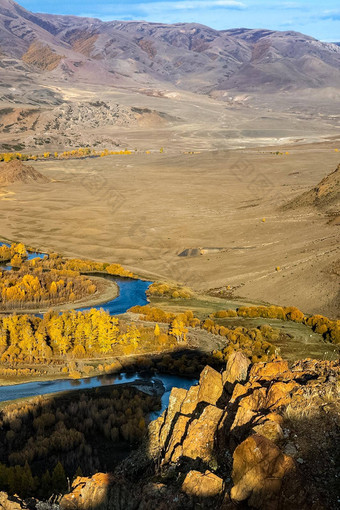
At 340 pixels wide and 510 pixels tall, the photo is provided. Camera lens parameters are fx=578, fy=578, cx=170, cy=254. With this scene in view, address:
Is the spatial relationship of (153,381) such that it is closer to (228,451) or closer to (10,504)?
(10,504)

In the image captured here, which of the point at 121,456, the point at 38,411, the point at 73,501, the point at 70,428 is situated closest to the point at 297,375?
the point at 73,501

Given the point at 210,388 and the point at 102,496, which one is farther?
the point at 210,388

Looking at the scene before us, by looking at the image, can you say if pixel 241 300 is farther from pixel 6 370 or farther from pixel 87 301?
pixel 6 370

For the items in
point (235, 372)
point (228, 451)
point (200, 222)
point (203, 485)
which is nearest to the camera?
point (203, 485)

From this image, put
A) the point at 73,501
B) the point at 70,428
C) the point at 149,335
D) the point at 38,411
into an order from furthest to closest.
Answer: the point at 149,335 → the point at 38,411 → the point at 70,428 → the point at 73,501

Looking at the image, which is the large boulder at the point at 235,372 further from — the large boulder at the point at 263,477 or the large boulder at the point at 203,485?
the large boulder at the point at 263,477

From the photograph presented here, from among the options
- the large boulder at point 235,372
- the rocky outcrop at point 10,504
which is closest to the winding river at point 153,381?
the large boulder at point 235,372

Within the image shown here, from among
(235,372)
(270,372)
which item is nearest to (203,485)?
(270,372)
